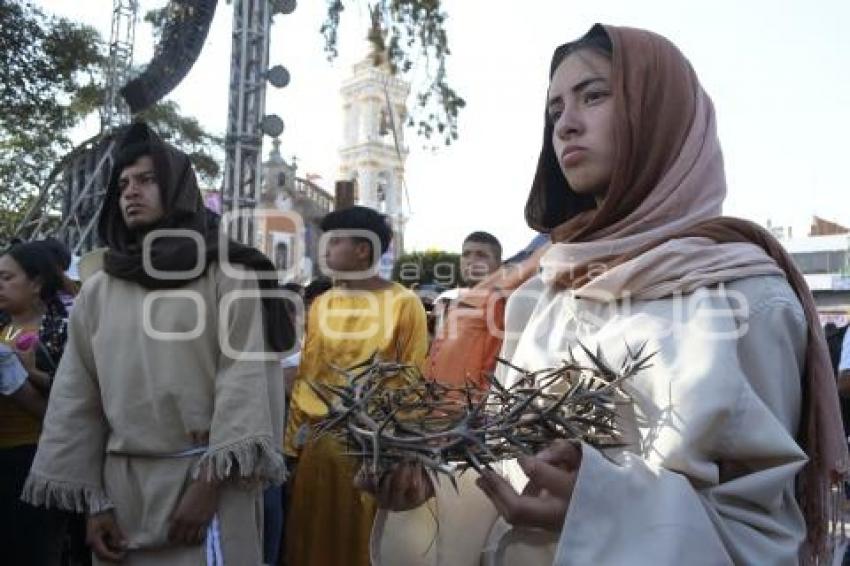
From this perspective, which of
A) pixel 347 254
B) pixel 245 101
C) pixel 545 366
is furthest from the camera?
pixel 245 101

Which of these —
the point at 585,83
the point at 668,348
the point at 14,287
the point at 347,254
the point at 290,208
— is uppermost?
the point at 290,208

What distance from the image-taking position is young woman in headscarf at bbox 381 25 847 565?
3.77 ft

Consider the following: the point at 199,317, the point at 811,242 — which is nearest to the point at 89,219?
the point at 199,317

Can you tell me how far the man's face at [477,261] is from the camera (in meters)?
5.32

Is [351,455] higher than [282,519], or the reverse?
[351,455]

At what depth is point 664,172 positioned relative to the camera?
1477mm

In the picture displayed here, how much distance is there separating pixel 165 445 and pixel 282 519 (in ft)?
9.93

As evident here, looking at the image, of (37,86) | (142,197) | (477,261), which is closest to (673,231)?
(142,197)

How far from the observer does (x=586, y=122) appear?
1491 millimetres

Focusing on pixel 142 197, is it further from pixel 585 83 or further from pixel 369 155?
pixel 369 155

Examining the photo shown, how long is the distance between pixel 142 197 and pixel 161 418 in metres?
0.77

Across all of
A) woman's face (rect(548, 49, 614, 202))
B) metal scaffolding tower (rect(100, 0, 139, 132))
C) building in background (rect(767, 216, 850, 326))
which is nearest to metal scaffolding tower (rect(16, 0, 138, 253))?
metal scaffolding tower (rect(100, 0, 139, 132))

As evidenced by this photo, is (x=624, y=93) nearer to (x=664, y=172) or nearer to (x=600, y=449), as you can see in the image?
(x=664, y=172)

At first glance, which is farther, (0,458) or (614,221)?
(0,458)
